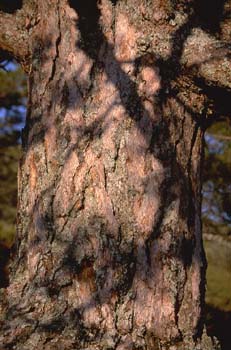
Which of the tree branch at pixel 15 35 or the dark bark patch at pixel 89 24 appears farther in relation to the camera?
the tree branch at pixel 15 35

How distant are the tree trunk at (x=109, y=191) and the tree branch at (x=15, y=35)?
0.18 metres

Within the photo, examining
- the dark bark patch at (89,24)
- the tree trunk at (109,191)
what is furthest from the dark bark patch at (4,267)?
the dark bark patch at (89,24)

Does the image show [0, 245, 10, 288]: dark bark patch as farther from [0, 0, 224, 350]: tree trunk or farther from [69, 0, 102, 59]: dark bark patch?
[69, 0, 102, 59]: dark bark patch

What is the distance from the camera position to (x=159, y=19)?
2.10 metres

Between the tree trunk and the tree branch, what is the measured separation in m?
0.18

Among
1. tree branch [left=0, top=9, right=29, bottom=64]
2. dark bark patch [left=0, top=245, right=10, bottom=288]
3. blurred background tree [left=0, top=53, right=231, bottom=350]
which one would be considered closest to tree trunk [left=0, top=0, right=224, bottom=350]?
tree branch [left=0, top=9, right=29, bottom=64]

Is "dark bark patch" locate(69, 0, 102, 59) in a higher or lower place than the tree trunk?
higher

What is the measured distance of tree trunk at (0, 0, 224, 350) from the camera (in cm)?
186

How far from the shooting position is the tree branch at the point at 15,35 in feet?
7.73

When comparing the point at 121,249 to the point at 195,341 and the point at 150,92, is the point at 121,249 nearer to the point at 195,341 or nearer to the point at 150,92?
the point at 195,341

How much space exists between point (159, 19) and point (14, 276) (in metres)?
1.06

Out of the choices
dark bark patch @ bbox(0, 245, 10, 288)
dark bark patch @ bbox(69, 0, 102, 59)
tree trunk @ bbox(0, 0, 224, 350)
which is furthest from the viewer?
dark bark patch @ bbox(0, 245, 10, 288)

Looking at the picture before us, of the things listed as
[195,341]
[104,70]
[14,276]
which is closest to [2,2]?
[104,70]

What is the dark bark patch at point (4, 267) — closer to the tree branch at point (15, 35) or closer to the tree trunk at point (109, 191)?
the tree branch at point (15, 35)
